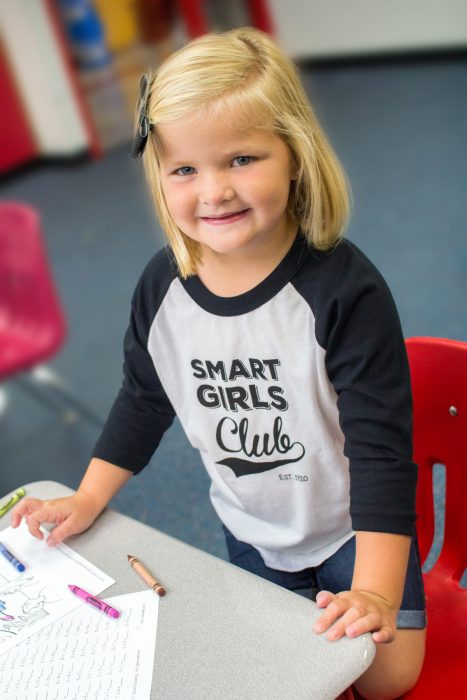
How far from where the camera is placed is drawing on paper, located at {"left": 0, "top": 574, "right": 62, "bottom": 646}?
0.89 meters

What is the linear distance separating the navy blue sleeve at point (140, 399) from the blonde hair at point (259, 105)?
12 centimetres

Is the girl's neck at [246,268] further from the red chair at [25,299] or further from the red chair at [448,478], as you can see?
the red chair at [25,299]

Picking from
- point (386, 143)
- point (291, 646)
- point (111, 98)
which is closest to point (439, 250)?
point (386, 143)

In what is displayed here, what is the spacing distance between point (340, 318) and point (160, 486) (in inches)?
53.3

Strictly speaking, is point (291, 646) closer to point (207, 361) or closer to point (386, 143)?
point (207, 361)

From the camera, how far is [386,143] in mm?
4270

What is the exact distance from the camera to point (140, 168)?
3.61m

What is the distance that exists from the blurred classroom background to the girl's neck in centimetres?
99

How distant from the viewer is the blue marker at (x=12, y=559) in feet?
3.18

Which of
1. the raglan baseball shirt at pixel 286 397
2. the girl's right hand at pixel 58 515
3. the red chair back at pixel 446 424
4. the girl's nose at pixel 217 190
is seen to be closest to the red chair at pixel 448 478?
the red chair back at pixel 446 424

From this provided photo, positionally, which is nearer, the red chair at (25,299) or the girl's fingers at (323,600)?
the girl's fingers at (323,600)

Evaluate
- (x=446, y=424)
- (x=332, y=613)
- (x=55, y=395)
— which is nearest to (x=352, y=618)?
(x=332, y=613)

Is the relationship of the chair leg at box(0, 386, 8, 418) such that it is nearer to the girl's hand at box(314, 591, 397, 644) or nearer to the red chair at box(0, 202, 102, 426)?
the red chair at box(0, 202, 102, 426)

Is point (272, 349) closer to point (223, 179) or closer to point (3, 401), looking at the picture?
point (223, 179)
